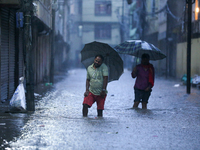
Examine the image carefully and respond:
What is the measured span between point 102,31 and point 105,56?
175 feet

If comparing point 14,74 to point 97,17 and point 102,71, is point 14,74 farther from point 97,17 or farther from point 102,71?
point 97,17

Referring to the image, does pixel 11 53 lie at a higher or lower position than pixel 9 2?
lower

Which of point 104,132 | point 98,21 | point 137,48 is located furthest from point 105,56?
point 98,21

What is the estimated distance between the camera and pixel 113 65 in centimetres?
897

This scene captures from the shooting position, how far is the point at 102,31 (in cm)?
6162

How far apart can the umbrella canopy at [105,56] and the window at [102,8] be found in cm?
5283

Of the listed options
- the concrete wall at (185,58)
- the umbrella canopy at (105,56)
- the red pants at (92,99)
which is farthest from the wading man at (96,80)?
the concrete wall at (185,58)

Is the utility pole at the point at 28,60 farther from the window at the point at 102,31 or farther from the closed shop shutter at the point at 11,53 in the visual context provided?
the window at the point at 102,31

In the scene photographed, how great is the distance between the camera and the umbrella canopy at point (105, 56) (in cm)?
868

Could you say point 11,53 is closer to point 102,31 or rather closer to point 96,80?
point 96,80

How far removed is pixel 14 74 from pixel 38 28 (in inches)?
284

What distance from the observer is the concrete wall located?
70.5 feet

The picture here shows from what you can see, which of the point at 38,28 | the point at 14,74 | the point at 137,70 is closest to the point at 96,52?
the point at 137,70

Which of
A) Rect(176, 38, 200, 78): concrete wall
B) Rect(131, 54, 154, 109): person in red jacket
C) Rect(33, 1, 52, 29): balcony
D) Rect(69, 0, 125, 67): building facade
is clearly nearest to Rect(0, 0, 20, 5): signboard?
Rect(131, 54, 154, 109): person in red jacket
